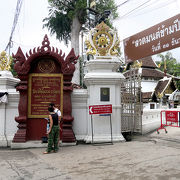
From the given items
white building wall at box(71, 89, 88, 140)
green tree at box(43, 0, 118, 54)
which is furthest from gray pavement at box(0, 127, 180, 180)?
green tree at box(43, 0, 118, 54)

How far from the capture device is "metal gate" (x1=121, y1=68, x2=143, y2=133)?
302 inches

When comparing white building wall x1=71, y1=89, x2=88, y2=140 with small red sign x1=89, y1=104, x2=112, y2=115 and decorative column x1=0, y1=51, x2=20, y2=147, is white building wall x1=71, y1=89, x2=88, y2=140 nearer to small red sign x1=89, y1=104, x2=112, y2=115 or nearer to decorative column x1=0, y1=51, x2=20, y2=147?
small red sign x1=89, y1=104, x2=112, y2=115

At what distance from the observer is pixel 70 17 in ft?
70.2

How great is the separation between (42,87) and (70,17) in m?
16.7

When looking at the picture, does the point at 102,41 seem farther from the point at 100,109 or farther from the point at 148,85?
the point at 148,85

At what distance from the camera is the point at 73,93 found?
22.0ft

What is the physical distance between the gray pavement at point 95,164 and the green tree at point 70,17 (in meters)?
16.6

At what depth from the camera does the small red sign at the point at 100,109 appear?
6266 mm

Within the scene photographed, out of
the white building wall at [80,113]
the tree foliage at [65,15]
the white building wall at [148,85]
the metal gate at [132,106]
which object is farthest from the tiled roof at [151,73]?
the white building wall at [80,113]

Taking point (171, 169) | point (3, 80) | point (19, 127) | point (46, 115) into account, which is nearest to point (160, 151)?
point (171, 169)

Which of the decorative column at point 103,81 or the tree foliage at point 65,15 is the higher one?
the tree foliage at point 65,15

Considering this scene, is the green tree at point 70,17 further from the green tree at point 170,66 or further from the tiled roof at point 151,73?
the green tree at point 170,66

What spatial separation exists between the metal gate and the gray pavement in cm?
220

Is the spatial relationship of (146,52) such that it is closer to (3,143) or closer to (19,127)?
(19,127)
